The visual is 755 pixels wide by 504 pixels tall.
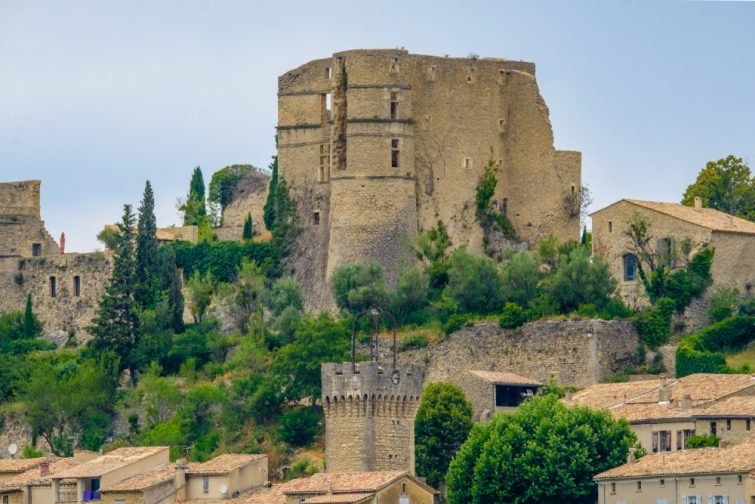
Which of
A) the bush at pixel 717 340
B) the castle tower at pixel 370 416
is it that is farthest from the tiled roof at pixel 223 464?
the bush at pixel 717 340

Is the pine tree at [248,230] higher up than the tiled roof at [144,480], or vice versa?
the pine tree at [248,230]

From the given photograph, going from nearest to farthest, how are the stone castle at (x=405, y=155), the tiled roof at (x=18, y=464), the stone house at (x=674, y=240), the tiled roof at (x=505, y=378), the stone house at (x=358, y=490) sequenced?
1. the stone house at (x=358, y=490)
2. the tiled roof at (x=18, y=464)
3. the tiled roof at (x=505, y=378)
4. the stone house at (x=674, y=240)
5. the stone castle at (x=405, y=155)

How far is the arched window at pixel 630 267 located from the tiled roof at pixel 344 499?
838 inches

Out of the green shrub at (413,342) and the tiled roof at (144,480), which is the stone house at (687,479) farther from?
the green shrub at (413,342)

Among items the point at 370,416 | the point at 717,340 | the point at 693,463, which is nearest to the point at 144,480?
the point at 370,416

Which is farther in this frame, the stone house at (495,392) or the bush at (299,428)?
the bush at (299,428)

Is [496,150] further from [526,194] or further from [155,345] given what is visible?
[155,345]

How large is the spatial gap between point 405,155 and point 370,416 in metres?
19.4

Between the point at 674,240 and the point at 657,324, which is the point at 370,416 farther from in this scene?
the point at 674,240

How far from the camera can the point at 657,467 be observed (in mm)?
79500

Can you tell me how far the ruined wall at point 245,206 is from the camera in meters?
111

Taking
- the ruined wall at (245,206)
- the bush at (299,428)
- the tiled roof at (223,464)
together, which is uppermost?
the ruined wall at (245,206)

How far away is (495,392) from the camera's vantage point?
92938 mm

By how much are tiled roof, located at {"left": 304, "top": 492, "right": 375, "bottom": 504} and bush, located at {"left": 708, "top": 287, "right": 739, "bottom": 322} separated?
65.9 ft
